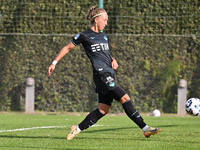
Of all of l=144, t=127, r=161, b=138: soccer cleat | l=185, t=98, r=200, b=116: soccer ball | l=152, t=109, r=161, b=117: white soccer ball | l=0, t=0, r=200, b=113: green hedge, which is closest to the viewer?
l=144, t=127, r=161, b=138: soccer cleat

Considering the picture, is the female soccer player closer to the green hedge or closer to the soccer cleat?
the soccer cleat

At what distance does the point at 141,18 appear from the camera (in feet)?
46.9

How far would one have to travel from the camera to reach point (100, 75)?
653cm

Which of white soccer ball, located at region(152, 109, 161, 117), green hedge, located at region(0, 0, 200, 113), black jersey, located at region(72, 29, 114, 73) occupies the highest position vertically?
black jersey, located at region(72, 29, 114, 73)

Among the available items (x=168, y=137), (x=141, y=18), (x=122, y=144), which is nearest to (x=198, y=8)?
(x=141, y=18)

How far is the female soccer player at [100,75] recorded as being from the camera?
6496mm

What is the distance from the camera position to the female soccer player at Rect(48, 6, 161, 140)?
21.3ft

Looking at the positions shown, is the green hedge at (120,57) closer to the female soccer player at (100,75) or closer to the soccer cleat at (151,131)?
the female soccer player at (100,75)

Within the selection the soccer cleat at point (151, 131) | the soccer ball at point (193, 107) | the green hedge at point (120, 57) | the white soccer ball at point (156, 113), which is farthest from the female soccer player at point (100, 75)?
the green hedge at point (120, 57)

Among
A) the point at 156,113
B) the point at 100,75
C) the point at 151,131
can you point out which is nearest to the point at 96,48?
the point at 100,75

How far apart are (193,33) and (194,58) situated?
807mm

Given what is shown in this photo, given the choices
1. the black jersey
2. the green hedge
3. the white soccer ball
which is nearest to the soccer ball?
the black jersey

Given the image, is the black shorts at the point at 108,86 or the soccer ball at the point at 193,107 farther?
the soccer ball at the point at 193,107

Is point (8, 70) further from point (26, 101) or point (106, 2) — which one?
point (106, 2)
